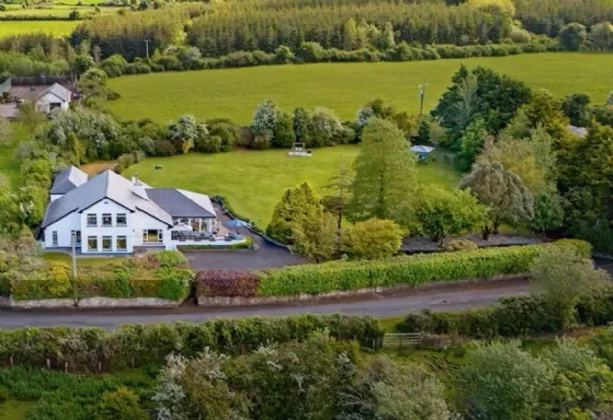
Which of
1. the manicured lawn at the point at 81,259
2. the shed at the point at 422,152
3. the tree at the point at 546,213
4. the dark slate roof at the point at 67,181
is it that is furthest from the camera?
the shed at the point at 422,152

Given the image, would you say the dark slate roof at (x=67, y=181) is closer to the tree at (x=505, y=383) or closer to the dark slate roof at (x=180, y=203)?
the dark slate roof at (x=180, y=203)

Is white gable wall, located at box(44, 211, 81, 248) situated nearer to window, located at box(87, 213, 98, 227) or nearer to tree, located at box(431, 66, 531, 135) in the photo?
window, located at box(87, 213, 98, 227)

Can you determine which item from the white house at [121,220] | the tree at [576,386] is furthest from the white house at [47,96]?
the tree at [576,386]

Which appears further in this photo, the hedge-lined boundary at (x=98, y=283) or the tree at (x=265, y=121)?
the tree at (x=265, y=121)

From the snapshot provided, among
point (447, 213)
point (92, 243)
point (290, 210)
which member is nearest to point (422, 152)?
point (447, 213)

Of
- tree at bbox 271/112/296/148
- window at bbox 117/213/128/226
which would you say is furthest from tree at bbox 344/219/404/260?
tree at bbox 271/112/296/148

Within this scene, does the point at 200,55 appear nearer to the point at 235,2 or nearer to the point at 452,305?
the point at 235,2
